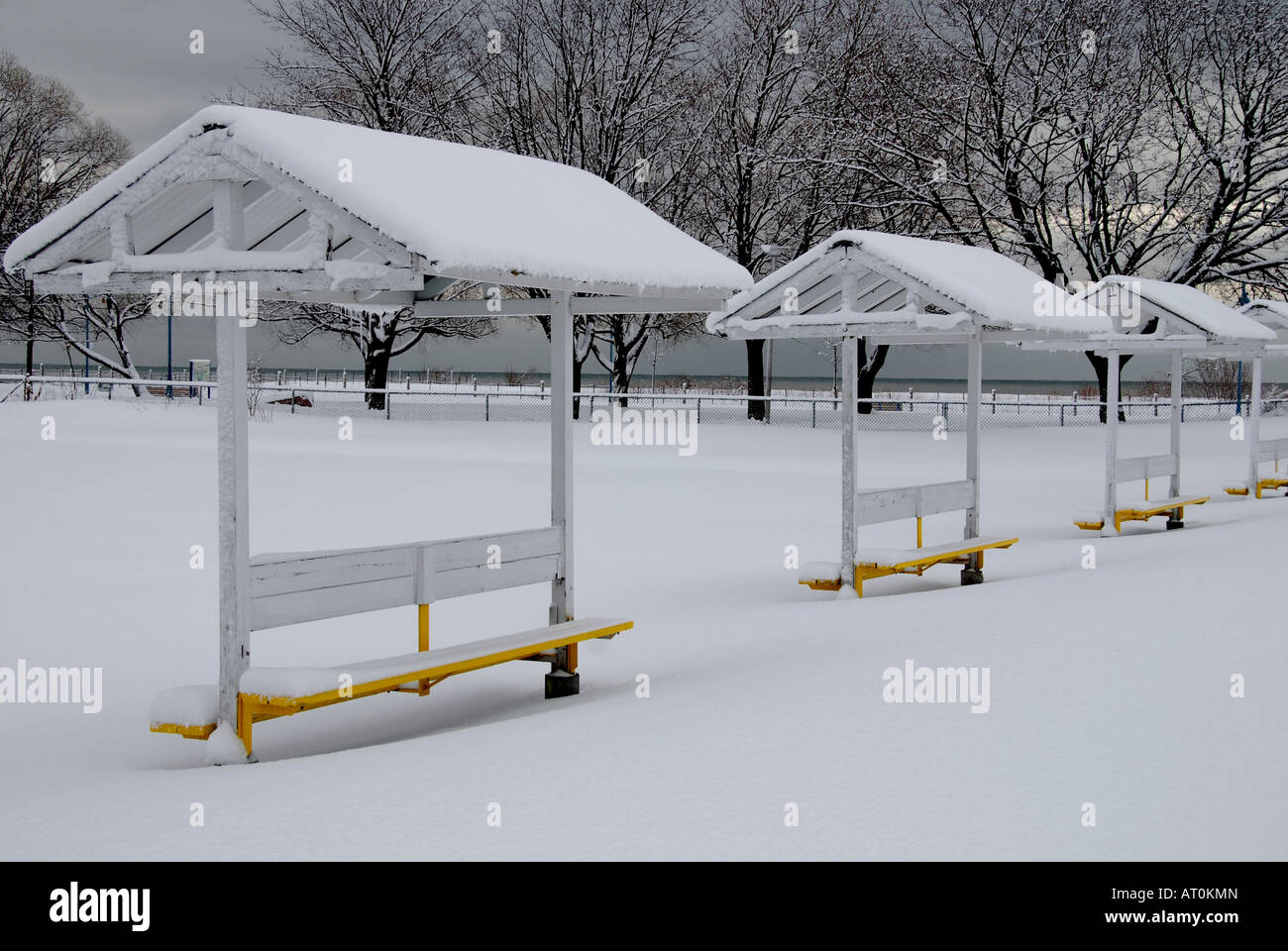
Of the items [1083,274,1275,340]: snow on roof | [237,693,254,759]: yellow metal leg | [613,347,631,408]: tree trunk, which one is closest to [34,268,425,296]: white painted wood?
[237,693,254,759]: yellow metal leg

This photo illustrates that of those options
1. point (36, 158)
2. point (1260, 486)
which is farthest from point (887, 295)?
point (36, 158)

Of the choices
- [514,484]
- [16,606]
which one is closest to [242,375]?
[16,606]

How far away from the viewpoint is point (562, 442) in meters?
7.92

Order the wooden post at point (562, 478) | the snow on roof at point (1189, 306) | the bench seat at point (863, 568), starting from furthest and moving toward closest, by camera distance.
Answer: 1. the snow on roof at point (1189, 306)
2. the bench seat at point (863, 568)
3. the wooden post at point (562, 478)

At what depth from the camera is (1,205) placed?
39.8 metres

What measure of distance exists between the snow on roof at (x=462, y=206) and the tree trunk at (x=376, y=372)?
2501 cm

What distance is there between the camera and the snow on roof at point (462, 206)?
597 cm

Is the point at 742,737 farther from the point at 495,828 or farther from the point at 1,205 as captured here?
the point at 1,205

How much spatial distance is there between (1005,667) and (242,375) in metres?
4.24

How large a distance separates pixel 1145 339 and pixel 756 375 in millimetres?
20401

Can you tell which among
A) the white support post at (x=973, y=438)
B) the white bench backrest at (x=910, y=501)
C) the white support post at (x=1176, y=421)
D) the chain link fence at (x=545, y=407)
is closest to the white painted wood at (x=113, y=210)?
the white bench backrest at (x=910, y=501)

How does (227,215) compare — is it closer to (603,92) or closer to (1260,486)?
(1260,486)

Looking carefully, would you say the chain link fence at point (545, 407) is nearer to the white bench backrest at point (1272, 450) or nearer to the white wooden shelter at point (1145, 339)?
the white bench backrest at point (1272, 450)

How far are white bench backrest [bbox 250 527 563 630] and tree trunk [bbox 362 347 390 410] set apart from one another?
992 inches
